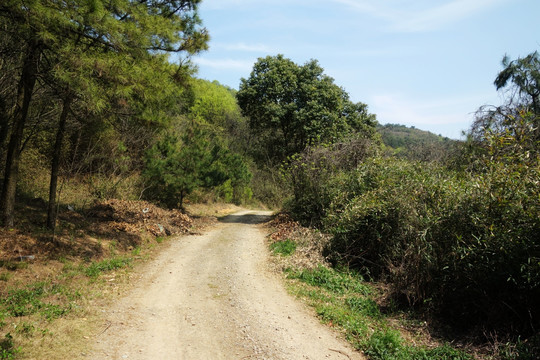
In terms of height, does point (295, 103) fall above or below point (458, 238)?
above

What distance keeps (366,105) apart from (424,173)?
13161 mm

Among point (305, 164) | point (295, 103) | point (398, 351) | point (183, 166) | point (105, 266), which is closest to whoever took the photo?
point (398, 351)

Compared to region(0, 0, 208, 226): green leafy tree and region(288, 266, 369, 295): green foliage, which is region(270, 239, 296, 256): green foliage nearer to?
region(288, 266, 369, 295): green foliage

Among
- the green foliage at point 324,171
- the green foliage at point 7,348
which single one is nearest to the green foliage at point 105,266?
the green foliage at point 7,348

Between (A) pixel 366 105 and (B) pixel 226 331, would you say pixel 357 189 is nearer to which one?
(B) pixel 226 331

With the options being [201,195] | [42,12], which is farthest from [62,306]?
[201,195]

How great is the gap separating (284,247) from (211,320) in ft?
17.6

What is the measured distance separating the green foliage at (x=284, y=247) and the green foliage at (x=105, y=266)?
4518mm

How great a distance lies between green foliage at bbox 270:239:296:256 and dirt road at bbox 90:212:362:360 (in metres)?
1.45

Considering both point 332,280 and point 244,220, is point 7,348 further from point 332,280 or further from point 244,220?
point 244,220

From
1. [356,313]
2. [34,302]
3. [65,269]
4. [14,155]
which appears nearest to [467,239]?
[356,313]

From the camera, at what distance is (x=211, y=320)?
601cm

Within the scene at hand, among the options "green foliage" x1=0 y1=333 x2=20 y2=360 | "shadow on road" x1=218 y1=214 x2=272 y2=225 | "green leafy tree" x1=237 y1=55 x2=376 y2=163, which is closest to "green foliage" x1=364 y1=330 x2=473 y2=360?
"green foliage" x1=0 y1=333 x2=20 y2=360

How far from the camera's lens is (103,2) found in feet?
22.8
